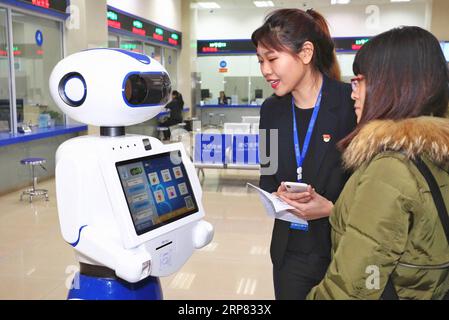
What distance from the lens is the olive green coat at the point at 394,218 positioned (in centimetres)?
99

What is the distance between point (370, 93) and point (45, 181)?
277 inches

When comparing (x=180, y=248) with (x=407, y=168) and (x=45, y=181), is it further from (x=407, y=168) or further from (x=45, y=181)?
(x=45, y=181)

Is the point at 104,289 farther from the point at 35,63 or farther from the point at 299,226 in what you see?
the point at 35,63

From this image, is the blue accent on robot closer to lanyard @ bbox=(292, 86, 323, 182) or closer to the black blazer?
the black blazer

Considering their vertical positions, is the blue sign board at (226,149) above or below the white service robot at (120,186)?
below

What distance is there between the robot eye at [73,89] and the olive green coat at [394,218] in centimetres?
101

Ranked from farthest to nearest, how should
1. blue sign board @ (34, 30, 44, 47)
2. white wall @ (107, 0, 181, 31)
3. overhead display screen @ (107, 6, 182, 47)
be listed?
white wall @ (107, 0, 181, 31), overhead display screen @ (107, 6, 182, 47), blue sign board @ (34, 30, 44, 47)

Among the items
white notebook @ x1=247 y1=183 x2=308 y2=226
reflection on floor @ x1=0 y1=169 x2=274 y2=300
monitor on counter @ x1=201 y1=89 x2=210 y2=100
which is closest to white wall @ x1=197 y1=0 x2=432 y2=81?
monitor on counter @ x1=201 y1=89 x2=210 y2=100

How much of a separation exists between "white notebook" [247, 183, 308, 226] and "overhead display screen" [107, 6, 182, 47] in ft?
28.4

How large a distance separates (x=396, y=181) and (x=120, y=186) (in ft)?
2.89

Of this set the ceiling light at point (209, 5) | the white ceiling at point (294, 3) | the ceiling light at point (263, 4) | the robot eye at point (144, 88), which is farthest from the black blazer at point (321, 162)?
the ceiling light at point (209, 5)

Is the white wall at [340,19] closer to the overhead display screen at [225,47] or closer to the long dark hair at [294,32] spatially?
the overhead display screen at [225,47]

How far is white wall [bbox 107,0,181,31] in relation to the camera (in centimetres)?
1038
